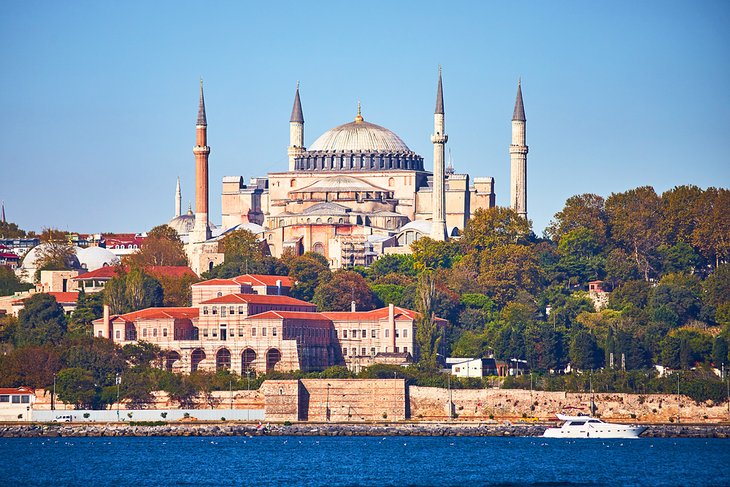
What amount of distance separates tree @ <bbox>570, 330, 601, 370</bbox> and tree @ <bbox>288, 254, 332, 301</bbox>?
15.2m

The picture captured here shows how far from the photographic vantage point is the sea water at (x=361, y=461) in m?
63.9

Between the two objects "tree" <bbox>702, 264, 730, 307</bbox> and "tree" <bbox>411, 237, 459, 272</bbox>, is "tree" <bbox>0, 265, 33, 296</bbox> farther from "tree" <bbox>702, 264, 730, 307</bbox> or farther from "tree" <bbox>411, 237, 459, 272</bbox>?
"tree" <bbox>702, 264, 730, 307</bbox>

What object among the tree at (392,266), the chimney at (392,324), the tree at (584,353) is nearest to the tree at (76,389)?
the chimney at (392,324)

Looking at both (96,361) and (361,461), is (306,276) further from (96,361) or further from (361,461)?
(361,461)

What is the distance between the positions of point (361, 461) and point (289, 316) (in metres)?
18.3

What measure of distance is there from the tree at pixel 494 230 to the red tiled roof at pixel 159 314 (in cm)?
1623

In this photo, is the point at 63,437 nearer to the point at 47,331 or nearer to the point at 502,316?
the point at 47,331

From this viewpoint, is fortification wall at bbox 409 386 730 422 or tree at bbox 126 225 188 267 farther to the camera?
tree at bbox 126 225 188 267

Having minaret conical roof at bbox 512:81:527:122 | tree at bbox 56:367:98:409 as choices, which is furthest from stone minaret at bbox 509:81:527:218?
tree at bbox 56:367:98:409

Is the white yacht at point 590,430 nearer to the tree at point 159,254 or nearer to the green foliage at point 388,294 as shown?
the green foliage at point 388,294

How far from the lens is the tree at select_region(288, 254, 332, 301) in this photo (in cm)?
9600

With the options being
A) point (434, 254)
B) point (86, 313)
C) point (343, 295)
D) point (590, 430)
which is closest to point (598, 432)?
point (590, 430)

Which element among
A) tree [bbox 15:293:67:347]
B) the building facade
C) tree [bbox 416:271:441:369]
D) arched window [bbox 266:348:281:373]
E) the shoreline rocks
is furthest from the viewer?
A: tree [bbox 15:293:67:347]

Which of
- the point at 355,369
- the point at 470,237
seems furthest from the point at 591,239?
the point at 355,369
